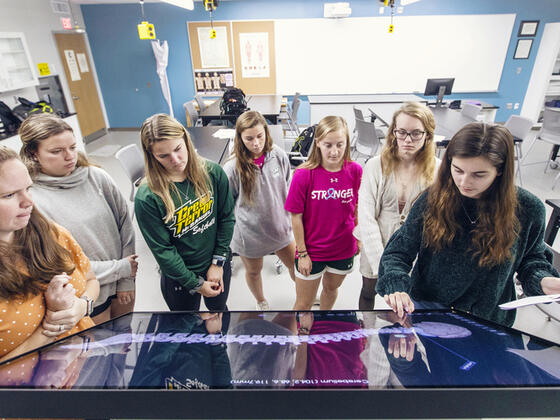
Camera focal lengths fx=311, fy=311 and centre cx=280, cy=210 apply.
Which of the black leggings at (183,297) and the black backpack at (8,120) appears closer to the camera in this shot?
the black leggings at (183,297)

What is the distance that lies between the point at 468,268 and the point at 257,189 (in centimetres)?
114

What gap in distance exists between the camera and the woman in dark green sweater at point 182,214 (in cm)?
129

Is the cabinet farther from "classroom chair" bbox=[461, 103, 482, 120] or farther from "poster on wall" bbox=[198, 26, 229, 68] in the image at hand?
"classroom chair" bbox=[461, 103, 482, 120]

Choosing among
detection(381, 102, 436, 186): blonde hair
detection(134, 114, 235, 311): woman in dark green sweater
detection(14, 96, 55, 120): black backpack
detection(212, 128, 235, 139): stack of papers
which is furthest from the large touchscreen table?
detection(14, 96, 55, 120): black backpack

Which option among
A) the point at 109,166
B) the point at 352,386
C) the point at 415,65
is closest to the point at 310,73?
the point at 415,65

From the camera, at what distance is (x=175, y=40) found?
22.5 ft

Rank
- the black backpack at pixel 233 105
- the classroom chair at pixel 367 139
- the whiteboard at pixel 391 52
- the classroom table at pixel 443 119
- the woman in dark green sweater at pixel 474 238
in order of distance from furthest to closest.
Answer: the whiteboard at pixel 391 52
the black backpack at pixel 233 105
the classroom chair at pixel 367 139
the classroom table at pixel 443 119
the woman in dark green sweater at pixel 474 238

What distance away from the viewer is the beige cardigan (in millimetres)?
1507

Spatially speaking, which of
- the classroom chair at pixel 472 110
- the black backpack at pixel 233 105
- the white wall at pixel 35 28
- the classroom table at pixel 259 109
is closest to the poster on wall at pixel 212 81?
the classroom table at pixel 259 109

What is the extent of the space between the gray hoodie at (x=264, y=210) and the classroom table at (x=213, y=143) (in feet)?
3.29

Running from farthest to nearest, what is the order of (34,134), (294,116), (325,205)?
1. (294,116)
2. (325,205)
3. (34,134)

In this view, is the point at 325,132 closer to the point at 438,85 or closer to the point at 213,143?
the point at 213,143

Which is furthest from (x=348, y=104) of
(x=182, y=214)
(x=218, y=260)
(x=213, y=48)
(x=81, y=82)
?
(x=81, y=82)

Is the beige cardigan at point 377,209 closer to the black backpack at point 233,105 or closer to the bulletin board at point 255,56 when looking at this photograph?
the black backpack at point 233,105
